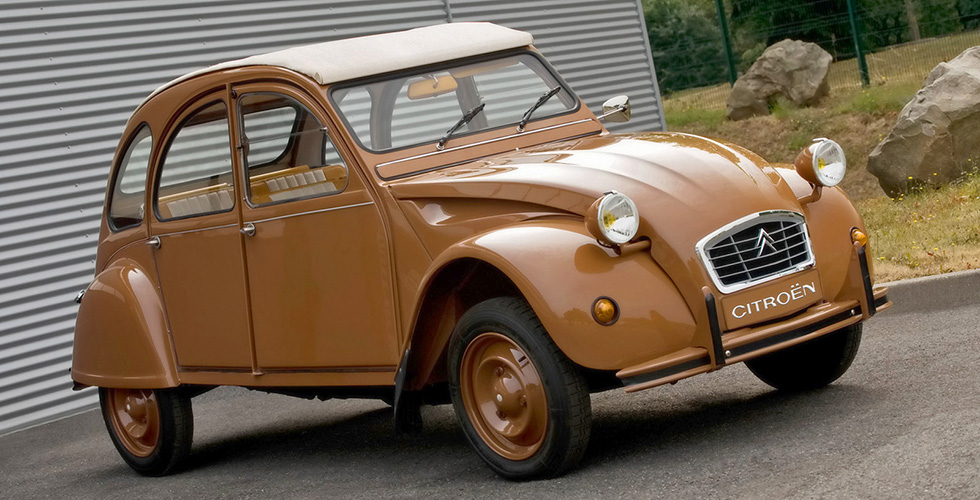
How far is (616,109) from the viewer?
6.20m

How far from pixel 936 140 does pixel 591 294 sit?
7.64 meters

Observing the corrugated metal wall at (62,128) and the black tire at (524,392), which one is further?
the corrugated metal wall at (62,128)

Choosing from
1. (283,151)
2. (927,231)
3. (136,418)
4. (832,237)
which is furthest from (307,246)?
(927,231)

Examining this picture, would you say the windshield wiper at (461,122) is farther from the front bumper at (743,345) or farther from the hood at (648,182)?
the front bumper at (743,345)

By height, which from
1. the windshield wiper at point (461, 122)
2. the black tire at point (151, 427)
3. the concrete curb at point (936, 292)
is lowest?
the concrete curb at point (936, 292)

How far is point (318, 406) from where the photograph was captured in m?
8.20

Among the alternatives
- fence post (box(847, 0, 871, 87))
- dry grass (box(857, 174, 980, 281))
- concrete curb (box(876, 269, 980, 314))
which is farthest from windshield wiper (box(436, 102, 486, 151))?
fence post (box(847, 0, 871, 87))

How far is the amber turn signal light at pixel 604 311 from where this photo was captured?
416 cm

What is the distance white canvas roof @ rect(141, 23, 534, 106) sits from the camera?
17.8 ft

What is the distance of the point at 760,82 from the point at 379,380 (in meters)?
14.5

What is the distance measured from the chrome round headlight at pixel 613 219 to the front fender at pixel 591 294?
0.09 metres

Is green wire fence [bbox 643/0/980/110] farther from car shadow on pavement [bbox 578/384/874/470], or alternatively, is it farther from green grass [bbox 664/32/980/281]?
car shadow on pavement [bbox 578/384/874/470]

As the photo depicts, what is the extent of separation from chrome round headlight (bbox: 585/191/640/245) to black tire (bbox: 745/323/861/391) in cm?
142

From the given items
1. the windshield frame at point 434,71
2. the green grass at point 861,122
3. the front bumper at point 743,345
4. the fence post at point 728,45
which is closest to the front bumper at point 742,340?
the front bumper at point 743,345
